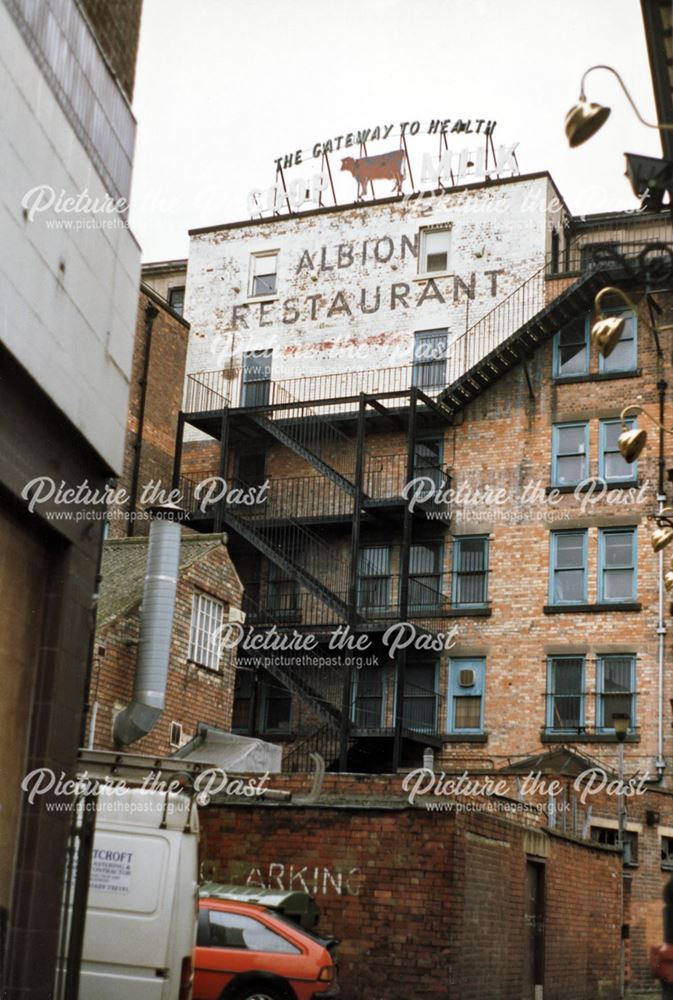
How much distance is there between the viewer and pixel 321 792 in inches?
693

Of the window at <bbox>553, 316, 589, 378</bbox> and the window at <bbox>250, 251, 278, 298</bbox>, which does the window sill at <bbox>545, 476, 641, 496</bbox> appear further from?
the window at <bbox>250, 251, 278, 298</bbox>

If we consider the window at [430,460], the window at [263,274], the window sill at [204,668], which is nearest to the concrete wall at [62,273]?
the window sill at [204,668]

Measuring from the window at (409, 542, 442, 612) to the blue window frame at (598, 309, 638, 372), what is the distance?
5906mm

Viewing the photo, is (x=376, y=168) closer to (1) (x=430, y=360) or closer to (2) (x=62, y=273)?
(1) (x=430, y=360)

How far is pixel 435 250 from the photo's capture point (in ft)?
122

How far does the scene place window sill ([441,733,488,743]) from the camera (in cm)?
3066

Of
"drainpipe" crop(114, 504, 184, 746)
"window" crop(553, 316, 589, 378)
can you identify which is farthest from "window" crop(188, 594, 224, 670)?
"window" crop(553, 316, 589, 378)

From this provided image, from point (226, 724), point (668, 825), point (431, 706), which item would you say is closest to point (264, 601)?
point (431, 706)

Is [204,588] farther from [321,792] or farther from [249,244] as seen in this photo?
[249,244]

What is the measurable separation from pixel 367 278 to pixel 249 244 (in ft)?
13.8

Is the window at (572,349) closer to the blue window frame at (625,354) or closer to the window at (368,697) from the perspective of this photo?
the blue window frame at (625,354)

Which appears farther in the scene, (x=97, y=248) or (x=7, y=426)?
(x=97, y=248)

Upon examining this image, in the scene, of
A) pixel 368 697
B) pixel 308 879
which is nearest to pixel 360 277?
pixel 368 697

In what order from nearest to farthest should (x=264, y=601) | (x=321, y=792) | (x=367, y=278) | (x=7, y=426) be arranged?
(x=7, y=426)
(x=321, y=792)
(x=264, y=601)
(x=367, y=278)
